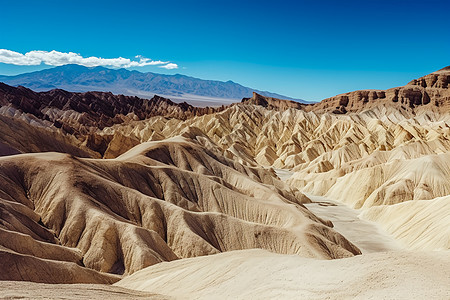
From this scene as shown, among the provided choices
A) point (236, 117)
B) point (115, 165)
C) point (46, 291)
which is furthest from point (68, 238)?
point (236, 117)

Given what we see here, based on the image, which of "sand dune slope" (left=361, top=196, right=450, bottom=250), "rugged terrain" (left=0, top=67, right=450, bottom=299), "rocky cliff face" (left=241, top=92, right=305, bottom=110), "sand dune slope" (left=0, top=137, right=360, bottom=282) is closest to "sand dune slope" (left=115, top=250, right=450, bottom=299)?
"rugged terrain" (left=0, top=67, right=450, bottom=299)

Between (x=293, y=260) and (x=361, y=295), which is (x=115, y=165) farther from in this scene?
(x=361, y=295)

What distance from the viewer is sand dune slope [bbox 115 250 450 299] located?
A: 16062 millimetres

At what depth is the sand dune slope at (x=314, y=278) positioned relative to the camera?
52.7ft

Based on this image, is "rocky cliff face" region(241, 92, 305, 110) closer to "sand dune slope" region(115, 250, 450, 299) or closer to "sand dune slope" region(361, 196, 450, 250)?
"sand dune slope" region(361, 196, 450, 250)

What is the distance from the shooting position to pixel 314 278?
18703 mm

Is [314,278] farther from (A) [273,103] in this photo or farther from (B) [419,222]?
(A) [273,103]

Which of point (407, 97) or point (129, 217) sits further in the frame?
point (407, 97)

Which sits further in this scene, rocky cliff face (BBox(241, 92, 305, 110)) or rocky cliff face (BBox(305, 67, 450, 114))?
rocky cliff face (BBox(241, 92, 305, 110))

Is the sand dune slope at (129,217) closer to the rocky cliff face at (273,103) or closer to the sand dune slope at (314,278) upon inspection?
the sand dune slope at (314,278)

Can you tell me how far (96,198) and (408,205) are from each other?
45.5 meters

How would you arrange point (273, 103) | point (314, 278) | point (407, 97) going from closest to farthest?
point (314, 278), point (407, 97), point (273, 103)

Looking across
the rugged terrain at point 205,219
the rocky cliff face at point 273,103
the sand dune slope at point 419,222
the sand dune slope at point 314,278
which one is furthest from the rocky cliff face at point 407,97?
the sand dune slope at point 314,278

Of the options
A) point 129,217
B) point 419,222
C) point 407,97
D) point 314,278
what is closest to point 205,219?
point 129,217
